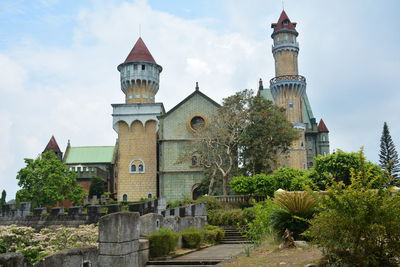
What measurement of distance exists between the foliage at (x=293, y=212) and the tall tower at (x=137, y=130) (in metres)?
30.4

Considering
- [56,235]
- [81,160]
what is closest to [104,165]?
[81,160]

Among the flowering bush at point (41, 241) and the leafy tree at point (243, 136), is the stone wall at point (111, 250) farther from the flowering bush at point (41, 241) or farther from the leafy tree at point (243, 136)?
the leafy tree at point (243, 136)

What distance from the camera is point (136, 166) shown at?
41.4 metres

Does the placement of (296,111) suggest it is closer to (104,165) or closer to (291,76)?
(291,76)

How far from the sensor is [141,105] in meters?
42.0

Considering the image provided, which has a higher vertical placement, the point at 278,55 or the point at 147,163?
the point at 278,55

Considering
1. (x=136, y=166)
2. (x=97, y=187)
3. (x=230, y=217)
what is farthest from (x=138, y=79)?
(x=230, y=217)

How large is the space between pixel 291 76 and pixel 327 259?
130 ft

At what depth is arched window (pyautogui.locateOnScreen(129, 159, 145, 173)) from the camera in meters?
41.3

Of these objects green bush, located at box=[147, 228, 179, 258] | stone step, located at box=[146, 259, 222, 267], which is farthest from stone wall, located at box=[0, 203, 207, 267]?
green bush, located at box=[147, 228, 179, 258]

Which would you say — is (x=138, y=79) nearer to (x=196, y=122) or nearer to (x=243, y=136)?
(x=196, y=122)

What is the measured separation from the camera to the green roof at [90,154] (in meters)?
59.2

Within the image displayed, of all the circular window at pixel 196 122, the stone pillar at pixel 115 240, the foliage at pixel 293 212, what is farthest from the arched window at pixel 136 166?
the stone pillar at pixel 115 240

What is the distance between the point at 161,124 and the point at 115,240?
3178 centimetres
